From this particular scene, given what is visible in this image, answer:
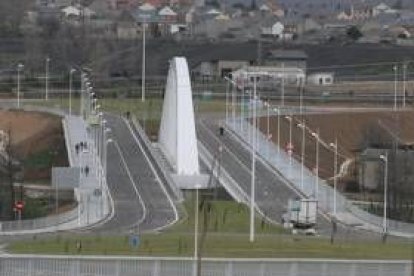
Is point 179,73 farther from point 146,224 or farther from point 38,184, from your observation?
point 146,224

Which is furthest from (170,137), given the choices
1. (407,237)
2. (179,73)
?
(407,237)

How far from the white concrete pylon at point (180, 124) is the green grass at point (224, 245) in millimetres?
14975

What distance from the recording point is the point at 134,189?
218ft

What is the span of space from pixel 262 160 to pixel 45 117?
2090cm

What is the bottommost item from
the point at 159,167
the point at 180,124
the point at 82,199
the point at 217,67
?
the point at 217,67

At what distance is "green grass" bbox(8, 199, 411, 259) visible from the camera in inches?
1549

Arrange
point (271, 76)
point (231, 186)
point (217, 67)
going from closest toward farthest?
point (231, 186)
point (271, 76)
point (217, 67)

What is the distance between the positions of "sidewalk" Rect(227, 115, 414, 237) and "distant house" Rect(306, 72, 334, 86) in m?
42.2

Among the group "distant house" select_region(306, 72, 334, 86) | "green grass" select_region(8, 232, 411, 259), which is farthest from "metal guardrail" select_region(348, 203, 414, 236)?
"distant house" select_region(306, 72, 334, 86)

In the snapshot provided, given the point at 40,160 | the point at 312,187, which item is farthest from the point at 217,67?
the point at 312,187

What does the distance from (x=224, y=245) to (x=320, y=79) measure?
311 feet

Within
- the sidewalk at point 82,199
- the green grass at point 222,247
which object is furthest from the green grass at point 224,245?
the sidewalk at point 82,199

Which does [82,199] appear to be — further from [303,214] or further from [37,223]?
[303,214]

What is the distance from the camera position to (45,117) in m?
94.2
